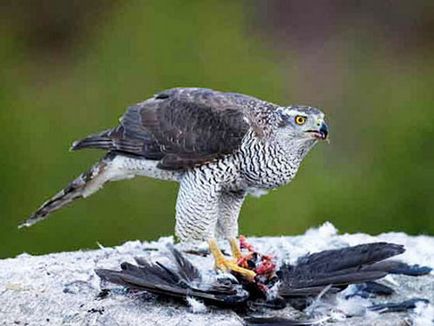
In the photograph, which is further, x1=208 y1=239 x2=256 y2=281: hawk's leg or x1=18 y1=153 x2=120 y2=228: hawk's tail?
x1=18 y1=153 x2=120 y2=228: hawk's tail

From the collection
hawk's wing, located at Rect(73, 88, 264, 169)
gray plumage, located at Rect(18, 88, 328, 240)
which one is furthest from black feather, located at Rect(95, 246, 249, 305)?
hawk's wing, located at Rect(73, 88, 264, 169)

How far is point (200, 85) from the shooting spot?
7.78 metres

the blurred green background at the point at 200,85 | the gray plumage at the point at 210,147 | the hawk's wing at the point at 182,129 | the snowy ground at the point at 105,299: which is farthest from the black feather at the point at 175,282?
the blurred green background at the point at 200,85

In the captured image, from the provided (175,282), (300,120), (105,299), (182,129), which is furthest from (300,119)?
(105,299)

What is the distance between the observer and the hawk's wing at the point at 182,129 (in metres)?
4.43

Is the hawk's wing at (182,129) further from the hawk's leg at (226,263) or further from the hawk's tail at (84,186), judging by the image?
the hawk's leg at (226,263)

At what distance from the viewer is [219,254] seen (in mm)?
4352

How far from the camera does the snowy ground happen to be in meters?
3.94

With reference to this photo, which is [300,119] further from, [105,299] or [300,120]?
[105,299]

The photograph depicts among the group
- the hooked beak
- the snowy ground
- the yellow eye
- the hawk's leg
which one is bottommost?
the snowy ground

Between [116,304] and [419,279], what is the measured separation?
96 cm

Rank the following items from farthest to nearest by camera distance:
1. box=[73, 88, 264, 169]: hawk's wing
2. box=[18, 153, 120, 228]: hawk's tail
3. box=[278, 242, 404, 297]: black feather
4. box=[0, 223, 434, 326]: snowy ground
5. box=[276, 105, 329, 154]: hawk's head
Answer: box=[18, 153, 120, 228]: hawk's tail, box=[73, 88, 264, 169]: hawk's wing, box=[276, 105, 329, 154]: hawk's head, box=[278, 242, 404, 297]: black feather, box=[0, 223, 434, 326]: snowy ground

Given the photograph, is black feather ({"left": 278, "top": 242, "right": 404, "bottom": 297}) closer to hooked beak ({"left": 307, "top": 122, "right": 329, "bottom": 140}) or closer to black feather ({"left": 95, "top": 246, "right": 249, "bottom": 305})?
black feather ({"left": 95, "top": 246, "right": 249, "bottom": 305})

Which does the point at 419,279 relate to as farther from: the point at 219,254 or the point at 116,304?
the point at 116,304
